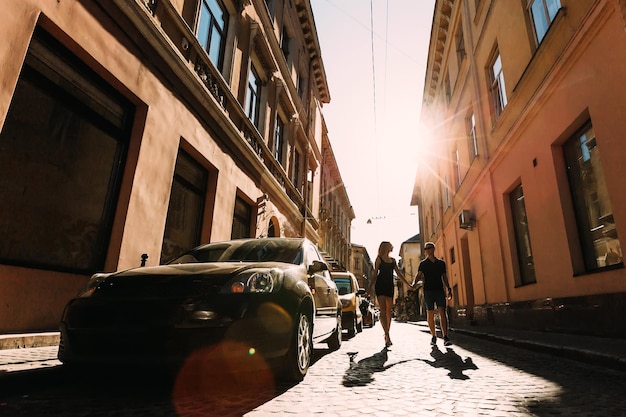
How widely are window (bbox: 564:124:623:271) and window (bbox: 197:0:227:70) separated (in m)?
8.18

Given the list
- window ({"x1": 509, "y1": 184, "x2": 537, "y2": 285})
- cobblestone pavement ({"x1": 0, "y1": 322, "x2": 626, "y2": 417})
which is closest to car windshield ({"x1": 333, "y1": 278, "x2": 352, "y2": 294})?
window ({"x1": 509, "y1": 184, "x2": 537, "y2": 285})

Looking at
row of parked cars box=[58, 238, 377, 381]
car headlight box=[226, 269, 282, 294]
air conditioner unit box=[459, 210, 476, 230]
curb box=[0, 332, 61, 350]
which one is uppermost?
air conditioner unit box=[459, 210, 476, 230]

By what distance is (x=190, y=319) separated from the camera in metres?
2.66

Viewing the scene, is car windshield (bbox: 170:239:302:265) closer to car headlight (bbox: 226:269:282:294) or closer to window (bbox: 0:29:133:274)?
car headlight (bbox: 226:269:282:294)

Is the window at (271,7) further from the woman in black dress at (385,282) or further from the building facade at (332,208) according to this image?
the building facade at (332,208)

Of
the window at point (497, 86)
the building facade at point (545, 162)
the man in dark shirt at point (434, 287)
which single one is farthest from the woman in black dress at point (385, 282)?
the window at point (497, 86)

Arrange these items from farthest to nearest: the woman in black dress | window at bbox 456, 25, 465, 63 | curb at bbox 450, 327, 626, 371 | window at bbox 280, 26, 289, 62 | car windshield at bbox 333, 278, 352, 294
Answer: window at bbox 280, 26, 289, 62 → window at bbox 456, 25, 465, 63 → car windshield at bbox 333, 278, 352, 294 → the woman in black dress → curb at bbox 450, 327, 626, 371

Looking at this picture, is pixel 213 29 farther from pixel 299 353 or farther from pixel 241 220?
pixel 299 353

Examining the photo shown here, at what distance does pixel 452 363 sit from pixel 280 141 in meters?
12.7

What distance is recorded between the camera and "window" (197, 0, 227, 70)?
9.03 meters

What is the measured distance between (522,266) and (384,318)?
5.09 m

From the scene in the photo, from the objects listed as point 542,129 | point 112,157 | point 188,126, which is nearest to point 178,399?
point 112,157

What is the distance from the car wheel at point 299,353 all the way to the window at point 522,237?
6.91m

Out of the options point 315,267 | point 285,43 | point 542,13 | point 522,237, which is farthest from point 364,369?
point 285,43
